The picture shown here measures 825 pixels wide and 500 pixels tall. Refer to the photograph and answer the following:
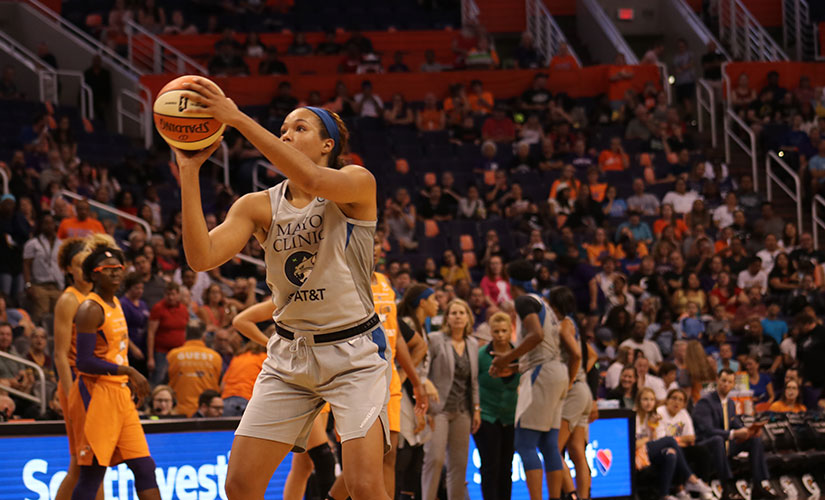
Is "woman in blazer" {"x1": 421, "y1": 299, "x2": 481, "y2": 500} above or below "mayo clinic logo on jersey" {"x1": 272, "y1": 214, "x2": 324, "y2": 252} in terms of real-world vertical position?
below

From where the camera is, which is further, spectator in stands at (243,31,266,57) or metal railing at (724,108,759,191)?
spectator in stands at (243,31,266,57)

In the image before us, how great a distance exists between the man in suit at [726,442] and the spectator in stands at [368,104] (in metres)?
9.04

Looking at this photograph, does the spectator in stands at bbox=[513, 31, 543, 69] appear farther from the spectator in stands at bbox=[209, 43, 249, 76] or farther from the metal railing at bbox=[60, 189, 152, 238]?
the metal railing at bbox=[60, 189, 152, 238]

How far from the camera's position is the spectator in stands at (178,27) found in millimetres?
21281

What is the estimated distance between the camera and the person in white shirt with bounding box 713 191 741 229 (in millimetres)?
18281

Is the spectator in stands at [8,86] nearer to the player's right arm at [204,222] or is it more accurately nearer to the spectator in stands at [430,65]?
the spectator in stands at [430,65]

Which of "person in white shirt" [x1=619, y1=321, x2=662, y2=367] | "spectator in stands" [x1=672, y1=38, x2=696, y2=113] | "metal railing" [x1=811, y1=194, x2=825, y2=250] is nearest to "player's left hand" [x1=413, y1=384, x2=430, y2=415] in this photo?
"person in white shirt" [x1=619, y1=321, x2=662, y2=367]

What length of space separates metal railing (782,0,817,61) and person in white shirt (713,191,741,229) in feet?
22.1

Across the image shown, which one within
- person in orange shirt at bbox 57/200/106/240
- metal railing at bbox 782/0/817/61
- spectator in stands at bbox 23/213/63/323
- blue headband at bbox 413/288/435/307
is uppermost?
metal railing at bbox 782/0/817/61

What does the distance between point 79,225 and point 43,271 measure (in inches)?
25.8

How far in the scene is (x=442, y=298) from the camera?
13.8 meters

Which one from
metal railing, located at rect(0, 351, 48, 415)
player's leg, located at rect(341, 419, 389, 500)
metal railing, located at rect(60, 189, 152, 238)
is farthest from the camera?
metal railing, located at rect(60, 189, 152, 238)

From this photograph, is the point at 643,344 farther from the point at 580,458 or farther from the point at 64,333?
the point at 64,333

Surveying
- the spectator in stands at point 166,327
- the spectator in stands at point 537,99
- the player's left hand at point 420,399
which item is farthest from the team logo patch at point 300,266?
the spectator in stands at point 537,99
